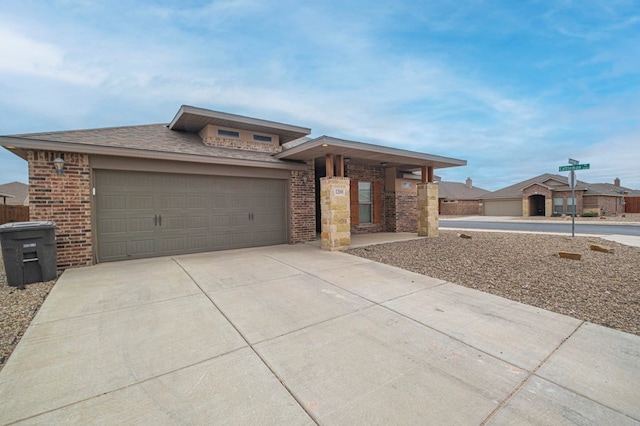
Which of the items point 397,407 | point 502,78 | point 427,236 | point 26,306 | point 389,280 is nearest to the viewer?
point 397,407

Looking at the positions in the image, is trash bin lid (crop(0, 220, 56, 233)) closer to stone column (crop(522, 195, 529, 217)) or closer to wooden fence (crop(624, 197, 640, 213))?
stone column (crop(522, 195, 529, 217))

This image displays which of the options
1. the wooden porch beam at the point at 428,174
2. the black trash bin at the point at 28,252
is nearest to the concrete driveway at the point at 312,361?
the black trash bin at the point at 28,252

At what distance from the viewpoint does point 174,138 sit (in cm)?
873

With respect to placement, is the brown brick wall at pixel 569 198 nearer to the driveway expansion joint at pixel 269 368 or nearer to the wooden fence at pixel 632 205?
the wooden fence at pixel 632 205

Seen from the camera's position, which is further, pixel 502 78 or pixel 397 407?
pixel 502 78

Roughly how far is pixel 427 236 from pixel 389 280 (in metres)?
6.56

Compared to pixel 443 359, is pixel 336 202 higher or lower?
higher

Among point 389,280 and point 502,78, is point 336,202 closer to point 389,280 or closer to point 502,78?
point 389,280

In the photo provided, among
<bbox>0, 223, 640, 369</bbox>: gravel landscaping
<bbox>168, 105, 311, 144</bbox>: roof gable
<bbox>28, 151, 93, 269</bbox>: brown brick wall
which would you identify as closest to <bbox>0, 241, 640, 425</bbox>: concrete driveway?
<bbox>0, 223, 640, 369</bbox>: gravel landscaping

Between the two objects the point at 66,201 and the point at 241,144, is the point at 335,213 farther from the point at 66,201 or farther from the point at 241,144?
the point at 66,201

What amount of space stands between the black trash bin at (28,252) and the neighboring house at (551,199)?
1352 inches

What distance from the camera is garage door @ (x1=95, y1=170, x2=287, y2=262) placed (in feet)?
22.6

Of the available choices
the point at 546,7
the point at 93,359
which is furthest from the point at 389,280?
the point at 546,7

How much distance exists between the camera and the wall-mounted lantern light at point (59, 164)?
610 cm
